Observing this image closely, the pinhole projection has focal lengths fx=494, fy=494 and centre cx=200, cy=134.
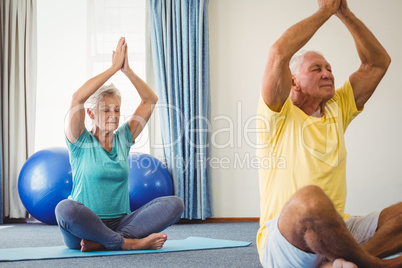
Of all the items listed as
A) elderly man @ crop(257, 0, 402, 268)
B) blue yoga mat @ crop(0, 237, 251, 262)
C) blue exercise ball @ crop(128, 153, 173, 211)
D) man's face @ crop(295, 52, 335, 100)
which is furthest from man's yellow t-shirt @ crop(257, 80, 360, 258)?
blue exercise ball @ crop(128, 153, 173, 211)

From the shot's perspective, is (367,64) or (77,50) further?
(77,50)

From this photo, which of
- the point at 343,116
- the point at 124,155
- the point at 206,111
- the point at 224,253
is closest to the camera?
the point at 343,116

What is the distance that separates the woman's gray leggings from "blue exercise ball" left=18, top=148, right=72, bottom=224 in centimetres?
139

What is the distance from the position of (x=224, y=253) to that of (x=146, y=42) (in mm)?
2719

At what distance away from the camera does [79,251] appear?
2658 mm

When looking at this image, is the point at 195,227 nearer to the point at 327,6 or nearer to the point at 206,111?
the point at 206,111

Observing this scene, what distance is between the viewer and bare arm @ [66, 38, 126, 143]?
253 centimetres

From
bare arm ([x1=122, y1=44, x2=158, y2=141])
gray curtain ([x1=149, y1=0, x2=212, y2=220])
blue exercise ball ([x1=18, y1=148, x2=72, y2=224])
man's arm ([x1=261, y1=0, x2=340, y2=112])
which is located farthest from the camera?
gray curtain ([x1=149, y1=0, x2=212, y2=220])

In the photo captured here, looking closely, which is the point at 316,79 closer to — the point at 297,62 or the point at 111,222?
the point at 297,62

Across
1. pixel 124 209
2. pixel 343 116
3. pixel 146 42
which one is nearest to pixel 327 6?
pixel 343 116

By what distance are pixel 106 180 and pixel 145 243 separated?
401 millimetres

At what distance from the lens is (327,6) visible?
178 centimetres

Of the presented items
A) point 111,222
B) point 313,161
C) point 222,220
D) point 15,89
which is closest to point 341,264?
point 313,161

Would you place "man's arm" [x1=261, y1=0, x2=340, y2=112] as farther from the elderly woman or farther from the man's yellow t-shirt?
the elderly woman
